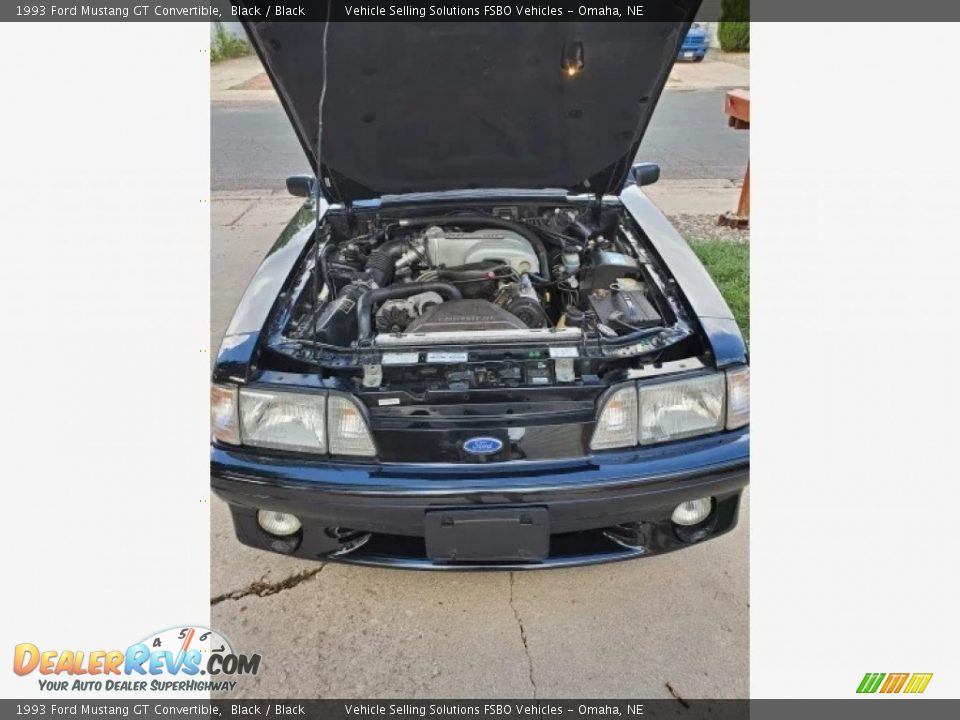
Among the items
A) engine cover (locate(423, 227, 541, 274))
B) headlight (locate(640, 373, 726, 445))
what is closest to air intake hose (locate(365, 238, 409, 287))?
engine cover (locate(423, 227, 541, 274))

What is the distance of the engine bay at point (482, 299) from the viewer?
1770 millimetres

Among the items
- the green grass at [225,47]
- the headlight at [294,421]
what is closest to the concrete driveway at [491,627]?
the headlight at [294,421]

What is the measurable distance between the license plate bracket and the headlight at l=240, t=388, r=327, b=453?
0.37 metres

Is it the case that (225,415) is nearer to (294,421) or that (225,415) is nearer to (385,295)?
(294,421)

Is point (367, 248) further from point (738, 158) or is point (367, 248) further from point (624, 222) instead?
point (738, 158)

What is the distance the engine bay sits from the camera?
1770 millimetres

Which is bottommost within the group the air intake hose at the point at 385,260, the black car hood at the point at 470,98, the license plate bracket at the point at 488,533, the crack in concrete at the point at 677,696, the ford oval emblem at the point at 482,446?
the crack in concrete at the point at 677,696

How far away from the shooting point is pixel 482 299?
2.33m

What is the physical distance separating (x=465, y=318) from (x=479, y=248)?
560 millimetres

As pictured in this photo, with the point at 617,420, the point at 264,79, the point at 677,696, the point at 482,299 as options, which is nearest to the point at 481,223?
the point at 482,299

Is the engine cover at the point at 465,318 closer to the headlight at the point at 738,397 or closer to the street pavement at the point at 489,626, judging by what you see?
the headlight at the point at 738,397

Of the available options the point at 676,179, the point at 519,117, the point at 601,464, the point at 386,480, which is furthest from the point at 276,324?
the point at 676,179

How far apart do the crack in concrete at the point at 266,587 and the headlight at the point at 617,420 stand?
1.07 m

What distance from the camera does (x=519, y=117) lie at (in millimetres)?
2406
